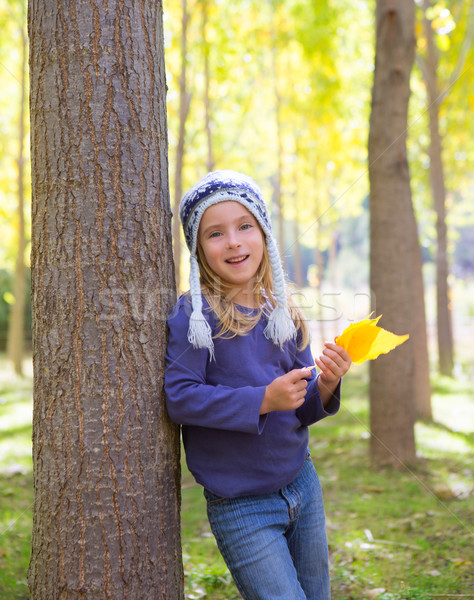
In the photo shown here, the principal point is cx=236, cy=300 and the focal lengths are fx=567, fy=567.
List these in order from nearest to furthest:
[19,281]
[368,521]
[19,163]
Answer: [368,521] → [19,163] → [19,281]

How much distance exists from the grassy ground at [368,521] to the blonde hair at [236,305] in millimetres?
1344

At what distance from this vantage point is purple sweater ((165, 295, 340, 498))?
1.72 metres

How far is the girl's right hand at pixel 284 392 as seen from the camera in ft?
5.62

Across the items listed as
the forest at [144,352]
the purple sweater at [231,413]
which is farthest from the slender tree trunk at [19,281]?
the purple sweater at [231,413]

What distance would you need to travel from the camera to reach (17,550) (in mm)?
2977

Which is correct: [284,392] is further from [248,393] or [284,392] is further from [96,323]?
[96,323]

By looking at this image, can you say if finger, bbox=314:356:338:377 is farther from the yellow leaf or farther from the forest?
the forest

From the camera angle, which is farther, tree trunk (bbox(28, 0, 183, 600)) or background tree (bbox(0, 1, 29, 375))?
background tree (bbox(0, 1, 29, 375))

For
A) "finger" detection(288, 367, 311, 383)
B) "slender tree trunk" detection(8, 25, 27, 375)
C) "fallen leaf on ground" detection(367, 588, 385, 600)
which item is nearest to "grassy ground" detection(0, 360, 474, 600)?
"fallen leaf on ground" detection(367, 588, 385, 600)

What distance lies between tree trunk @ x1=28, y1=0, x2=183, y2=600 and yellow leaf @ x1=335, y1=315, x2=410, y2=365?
24.3 inches

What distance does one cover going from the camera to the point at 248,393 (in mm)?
1726

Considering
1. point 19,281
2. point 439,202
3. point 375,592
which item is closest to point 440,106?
point 439,202

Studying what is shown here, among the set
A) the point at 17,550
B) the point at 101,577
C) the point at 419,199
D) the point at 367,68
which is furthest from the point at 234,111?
the point at 101,577

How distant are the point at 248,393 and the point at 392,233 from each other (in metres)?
3.27
